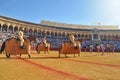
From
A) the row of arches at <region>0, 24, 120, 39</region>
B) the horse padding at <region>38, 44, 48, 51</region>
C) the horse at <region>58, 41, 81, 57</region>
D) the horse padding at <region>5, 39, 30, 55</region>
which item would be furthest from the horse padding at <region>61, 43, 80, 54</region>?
the row of arches at <region>0, 24, 120, 39</region>

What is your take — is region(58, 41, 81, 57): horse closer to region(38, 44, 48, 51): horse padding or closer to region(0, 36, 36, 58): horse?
region(0, 36, 36, 58): horse

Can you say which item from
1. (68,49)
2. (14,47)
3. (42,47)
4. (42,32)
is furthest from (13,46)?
Result: (42,32)

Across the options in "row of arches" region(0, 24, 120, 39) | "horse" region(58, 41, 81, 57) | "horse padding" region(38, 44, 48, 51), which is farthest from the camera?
"row of arches" region(0, 24, 120, 39)

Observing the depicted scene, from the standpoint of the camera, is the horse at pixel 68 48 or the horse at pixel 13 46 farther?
the horse at pixel 68 48

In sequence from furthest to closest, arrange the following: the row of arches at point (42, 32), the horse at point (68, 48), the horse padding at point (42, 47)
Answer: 1. the row of arches at point (42, 32)
2. the horse padding at point (42, 47)
3. the horse at point (68, 48)

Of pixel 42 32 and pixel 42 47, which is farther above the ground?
pixel 42 32

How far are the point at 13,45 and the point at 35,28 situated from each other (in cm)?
4355

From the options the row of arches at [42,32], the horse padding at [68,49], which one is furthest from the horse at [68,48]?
the row of arches at [42,32]

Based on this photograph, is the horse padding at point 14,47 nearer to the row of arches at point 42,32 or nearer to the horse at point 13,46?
the horse at point 13,46

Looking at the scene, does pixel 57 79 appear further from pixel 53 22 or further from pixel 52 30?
pixel 53 22

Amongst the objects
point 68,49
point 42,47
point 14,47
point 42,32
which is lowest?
point 68,49

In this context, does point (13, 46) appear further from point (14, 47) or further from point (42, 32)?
point (42, 32)

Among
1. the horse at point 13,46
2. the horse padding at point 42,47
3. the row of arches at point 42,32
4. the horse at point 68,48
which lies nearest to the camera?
the horse at point 13,46

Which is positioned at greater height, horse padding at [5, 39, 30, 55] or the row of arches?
the row of arches
